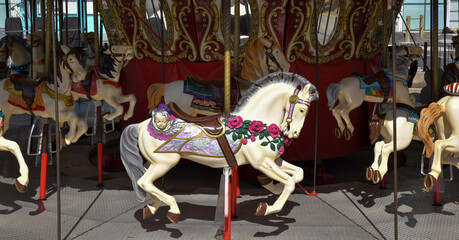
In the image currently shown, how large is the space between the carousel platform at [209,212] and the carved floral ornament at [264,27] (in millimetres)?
1782

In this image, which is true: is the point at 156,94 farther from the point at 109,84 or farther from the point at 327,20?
the point at 327,20

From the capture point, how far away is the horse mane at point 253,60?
6848 mm

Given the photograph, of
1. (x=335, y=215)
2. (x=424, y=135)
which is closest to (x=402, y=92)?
(x=424, y=135)

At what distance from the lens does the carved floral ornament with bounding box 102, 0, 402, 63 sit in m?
7.47

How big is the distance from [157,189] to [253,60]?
233 centimetres

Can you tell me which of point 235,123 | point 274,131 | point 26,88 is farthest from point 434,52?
point 26,88

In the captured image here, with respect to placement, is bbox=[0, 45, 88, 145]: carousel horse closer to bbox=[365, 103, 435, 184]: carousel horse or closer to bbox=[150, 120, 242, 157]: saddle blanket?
bbox=[150, 120, 242, 157]: saddle blanket

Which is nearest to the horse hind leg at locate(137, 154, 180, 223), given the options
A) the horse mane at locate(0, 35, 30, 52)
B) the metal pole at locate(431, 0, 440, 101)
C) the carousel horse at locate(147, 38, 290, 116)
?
the carousel horse at locate(147, 38, 290, 116)

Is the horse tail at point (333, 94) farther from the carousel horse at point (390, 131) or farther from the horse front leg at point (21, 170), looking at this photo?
the horse front leg at point (21, 170)

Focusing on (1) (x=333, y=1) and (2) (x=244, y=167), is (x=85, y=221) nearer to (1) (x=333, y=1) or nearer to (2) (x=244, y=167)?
(2) (x=244, y=167)

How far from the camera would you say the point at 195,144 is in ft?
17.0

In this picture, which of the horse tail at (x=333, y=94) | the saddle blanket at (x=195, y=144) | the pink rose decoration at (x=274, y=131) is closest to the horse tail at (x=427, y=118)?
the horse tail at (x=333, y=94)

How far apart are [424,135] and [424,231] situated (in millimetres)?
930

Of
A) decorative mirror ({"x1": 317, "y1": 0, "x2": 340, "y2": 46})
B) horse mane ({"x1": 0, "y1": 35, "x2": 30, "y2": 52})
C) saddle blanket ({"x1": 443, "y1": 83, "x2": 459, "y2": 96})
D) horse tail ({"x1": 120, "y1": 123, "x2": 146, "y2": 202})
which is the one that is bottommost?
horse tail ({"x1": 120, "y1": 123, "x2": 146, "y2": 202})
